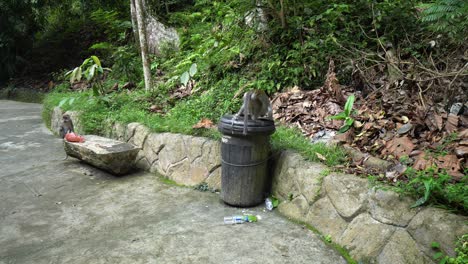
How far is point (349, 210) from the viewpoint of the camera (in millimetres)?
3197

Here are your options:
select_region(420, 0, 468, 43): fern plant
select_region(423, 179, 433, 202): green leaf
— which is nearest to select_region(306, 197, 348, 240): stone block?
select_region(423, 179, 433, 202): green leaf

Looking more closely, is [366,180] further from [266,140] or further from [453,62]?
[453,62]

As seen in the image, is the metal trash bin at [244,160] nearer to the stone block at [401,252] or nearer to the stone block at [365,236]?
the stone block at [365,236]

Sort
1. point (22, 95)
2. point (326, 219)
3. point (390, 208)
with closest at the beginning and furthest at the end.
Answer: point (390, 208), point (326, 219), point (22, 95)

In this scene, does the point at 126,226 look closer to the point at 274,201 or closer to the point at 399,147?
the point at 274,201

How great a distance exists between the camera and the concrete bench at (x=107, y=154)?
5.04 metres

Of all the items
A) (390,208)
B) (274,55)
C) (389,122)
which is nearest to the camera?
(390,208)

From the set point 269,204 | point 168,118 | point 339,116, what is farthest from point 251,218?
point 168,118

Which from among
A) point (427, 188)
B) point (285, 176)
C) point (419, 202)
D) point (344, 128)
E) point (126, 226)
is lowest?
point (126, 226)

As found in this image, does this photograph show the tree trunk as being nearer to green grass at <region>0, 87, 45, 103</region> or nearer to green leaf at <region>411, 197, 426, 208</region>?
green leaf at <region>411, 197, 426, 208</region>

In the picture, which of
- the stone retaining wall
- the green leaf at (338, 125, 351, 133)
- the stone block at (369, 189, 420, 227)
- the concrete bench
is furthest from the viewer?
the concrete bench

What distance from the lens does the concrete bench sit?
5.04 m

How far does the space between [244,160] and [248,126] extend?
40 centimetres

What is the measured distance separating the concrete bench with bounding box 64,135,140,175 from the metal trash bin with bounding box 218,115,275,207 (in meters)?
1.81
